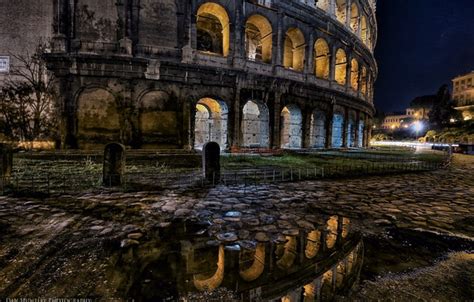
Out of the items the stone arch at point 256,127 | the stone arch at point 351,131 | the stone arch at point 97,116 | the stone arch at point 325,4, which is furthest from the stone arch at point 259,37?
the stone arch at point 351,131

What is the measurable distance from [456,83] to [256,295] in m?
93.9

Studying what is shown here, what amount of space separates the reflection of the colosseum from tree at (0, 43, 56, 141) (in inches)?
539

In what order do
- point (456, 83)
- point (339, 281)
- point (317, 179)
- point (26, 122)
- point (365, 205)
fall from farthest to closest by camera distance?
point (456, 83), point (26, 122), point (317, 179), point (365, 205), point (339, 281)

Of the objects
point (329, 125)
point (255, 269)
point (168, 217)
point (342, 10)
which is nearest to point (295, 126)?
point (329, 125)

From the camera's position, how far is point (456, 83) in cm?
6631

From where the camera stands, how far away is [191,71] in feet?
43.4

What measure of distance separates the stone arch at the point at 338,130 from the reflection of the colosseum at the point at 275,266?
1824 centimetres

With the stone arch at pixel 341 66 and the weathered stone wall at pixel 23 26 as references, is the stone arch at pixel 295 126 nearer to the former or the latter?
the stone arch at pixel 341 66

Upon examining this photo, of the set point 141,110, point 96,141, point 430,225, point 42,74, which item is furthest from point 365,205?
point 42,74

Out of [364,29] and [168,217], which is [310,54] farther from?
[168,217]

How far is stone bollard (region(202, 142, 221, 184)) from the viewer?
6215 mm

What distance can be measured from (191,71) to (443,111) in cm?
6904

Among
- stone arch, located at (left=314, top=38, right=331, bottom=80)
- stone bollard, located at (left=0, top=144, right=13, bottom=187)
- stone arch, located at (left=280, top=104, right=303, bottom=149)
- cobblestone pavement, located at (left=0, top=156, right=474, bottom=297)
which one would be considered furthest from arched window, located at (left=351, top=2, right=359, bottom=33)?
stone bollard, located at (left=0, top=144, right=13, bottom=187)

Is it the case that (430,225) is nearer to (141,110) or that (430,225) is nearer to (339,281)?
(339,281)
